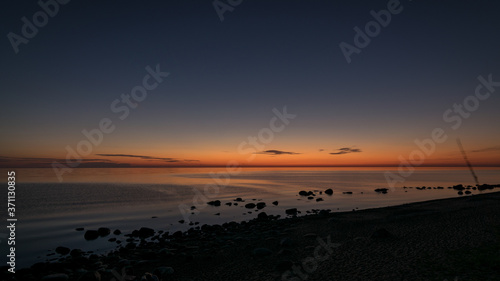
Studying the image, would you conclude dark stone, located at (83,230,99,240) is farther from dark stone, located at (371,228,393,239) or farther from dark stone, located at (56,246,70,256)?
dark stone, located at (371,228,393,239)

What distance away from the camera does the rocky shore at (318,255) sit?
12711 millimetres

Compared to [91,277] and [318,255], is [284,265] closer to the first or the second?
[318,255]

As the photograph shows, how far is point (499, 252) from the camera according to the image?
13.4 metres

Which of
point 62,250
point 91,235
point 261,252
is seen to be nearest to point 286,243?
point 261,252

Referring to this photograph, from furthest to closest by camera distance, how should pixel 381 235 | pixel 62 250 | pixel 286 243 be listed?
1. pixel 62 250
2. pixel 286 243
3. pixel 381 235

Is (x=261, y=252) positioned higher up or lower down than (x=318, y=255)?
higher up

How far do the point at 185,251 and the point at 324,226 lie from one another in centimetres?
1271

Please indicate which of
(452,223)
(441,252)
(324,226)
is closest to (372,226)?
(324,226)

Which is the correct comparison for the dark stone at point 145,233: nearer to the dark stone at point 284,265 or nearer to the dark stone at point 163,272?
the dark stone at point 163,272

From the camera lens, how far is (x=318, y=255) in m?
16.0

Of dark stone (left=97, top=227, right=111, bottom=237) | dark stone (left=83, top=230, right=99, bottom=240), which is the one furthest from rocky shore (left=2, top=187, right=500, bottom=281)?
dark stone (left=97, top=227, right=111, bottom=237)

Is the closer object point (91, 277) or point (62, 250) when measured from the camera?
point (91, 277)

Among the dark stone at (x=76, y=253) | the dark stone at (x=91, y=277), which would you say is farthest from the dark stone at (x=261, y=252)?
the dark stone at (x=76, y=253)

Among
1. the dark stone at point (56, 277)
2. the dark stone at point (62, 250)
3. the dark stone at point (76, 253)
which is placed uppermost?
the dark stone at point (62, 250)
